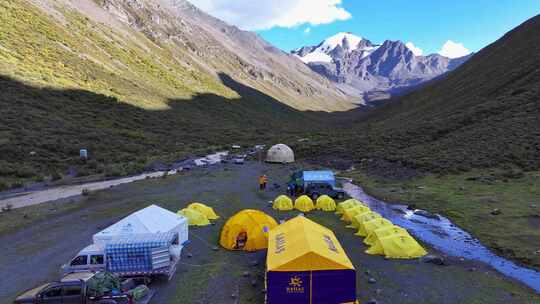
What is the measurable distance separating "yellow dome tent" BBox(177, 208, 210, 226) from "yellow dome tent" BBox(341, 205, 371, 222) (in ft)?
35.3

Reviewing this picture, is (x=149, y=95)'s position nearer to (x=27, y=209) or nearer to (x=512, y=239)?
(x=27, y=209)

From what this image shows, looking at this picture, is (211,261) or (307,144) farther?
(307,144)

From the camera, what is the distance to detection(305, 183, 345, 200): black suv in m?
38.0

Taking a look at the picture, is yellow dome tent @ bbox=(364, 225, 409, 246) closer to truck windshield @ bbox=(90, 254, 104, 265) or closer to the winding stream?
the winding stream

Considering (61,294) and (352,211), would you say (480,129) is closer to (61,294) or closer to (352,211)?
(352,211)

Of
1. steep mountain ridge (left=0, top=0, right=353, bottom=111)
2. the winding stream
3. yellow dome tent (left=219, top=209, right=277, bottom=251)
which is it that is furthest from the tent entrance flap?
steep mountain ridge (left=0, top=0, right=353, bottom=111)

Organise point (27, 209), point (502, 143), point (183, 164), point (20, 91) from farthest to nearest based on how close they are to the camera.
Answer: point (20, 91) → point (183, 164) → point (502, 143) → point (27, 209)

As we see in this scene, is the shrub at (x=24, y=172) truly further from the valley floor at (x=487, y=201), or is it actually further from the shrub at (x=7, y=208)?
the valley floor at (x=487, y=201)

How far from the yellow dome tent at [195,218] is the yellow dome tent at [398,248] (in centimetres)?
1273

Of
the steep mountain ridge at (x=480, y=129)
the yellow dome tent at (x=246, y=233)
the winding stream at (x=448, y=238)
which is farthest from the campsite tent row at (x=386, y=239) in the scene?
the steep mountain ridge at (x=480, y=129)

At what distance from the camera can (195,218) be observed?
2936cm

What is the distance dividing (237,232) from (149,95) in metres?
99.4

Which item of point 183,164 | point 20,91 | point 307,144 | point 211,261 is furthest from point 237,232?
point 20,91

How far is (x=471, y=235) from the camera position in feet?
86.0
